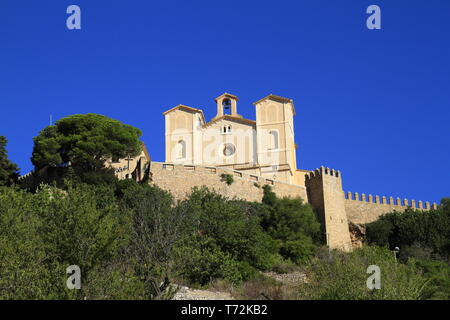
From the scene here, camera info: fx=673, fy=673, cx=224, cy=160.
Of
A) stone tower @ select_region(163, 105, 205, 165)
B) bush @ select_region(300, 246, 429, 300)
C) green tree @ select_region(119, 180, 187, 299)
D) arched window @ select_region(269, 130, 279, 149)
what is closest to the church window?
stone tower @ select_region(163, 105, 205, 165)

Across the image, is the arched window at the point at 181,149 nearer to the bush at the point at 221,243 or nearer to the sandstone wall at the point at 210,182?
the sandstone wall at the point at 210,182

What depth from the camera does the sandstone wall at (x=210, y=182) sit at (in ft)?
126

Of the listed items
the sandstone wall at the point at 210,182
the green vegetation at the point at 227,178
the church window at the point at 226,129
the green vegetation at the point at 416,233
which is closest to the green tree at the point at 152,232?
the sandstone wall at the point at 210,182

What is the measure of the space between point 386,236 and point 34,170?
22.0m

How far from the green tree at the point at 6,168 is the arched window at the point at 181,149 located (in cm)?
1124

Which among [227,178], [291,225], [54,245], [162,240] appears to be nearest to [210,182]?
[227,178]

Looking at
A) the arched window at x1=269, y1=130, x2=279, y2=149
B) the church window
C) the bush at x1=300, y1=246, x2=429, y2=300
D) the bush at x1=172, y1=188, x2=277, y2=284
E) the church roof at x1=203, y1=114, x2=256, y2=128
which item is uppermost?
the church roof at x1=203, y1=114, x2=256, y2=128

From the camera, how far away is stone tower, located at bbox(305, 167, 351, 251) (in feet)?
130

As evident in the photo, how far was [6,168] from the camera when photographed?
131ft

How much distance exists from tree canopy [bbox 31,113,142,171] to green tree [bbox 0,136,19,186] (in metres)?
1.39

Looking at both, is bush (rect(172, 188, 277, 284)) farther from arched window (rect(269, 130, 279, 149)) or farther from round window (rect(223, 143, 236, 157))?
round window (rect(223, 143, 236, 157))

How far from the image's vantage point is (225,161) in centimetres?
4659
